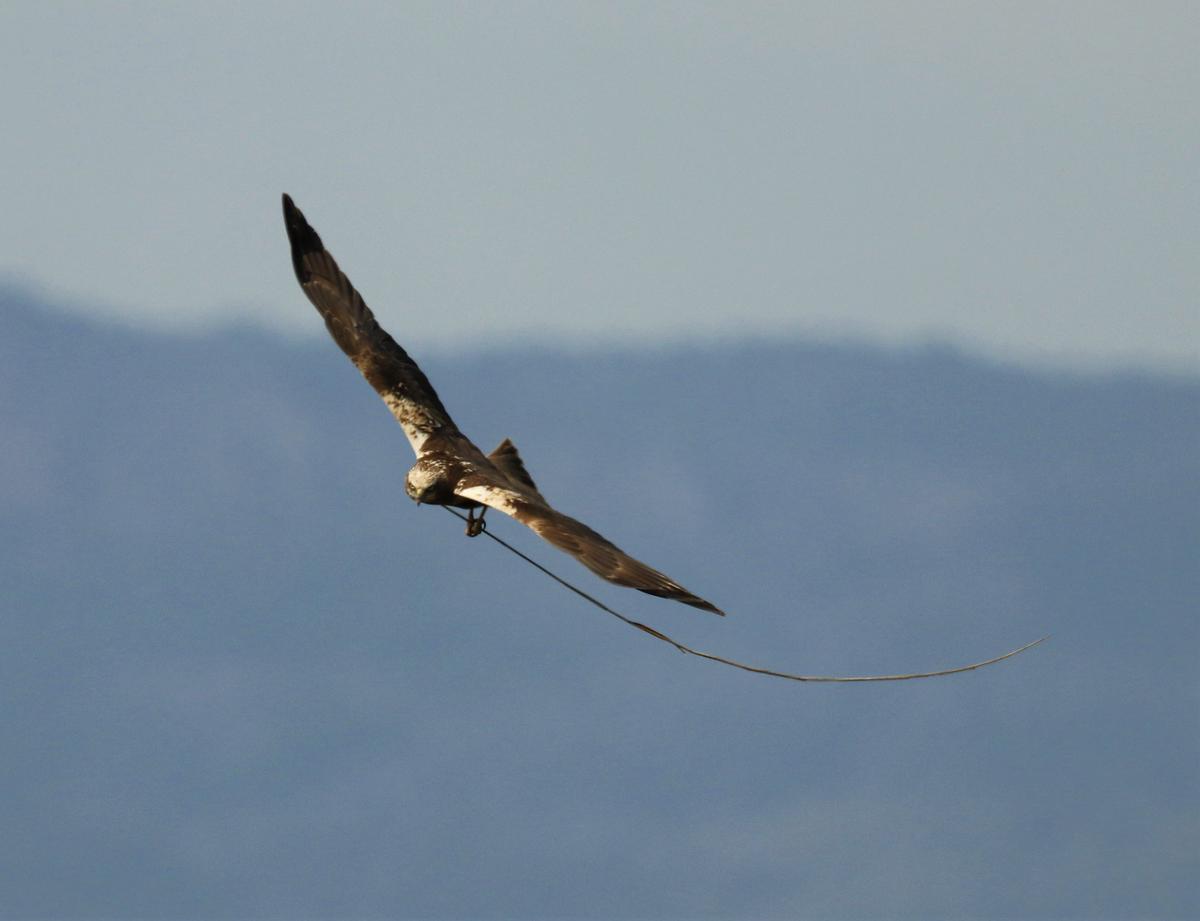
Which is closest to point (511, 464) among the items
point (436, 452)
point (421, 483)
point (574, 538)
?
point (436, 452)

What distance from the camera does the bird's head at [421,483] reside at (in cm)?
2498

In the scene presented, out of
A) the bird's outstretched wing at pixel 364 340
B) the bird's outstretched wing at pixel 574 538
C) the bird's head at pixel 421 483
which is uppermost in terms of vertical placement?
the bird's outstretched wing at pixel 364 340

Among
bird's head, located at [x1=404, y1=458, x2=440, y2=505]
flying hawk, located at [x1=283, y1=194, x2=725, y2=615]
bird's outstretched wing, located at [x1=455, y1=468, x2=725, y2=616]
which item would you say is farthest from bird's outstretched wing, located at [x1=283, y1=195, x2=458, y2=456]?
bird's outstretched wing, located at [x1=455, y1=468, x2=725, y2=616]

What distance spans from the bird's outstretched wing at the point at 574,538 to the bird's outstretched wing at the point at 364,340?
9.79ft

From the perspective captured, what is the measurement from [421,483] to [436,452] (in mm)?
1286

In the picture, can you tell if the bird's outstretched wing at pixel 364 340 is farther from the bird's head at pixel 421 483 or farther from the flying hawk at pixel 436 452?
the bird's head at pixel 421 483

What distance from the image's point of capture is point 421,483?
2508 cm

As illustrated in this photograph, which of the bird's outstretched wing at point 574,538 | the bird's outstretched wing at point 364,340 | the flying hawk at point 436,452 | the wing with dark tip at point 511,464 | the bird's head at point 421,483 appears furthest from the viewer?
the bird's outstretched wing at point 364,340

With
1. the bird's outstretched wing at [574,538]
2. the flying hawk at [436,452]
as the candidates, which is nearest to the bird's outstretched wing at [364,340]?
the flying hawk at [436,452]

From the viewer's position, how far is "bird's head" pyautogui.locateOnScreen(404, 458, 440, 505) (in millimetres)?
24984

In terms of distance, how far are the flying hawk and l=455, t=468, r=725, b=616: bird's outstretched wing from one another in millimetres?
11

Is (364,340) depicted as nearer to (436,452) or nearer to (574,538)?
(436,452)

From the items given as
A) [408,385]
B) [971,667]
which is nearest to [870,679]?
[971,667]

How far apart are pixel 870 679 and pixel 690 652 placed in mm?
1996
